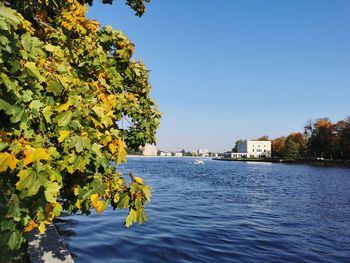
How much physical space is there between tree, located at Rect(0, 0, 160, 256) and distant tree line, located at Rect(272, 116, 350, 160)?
14154 cm

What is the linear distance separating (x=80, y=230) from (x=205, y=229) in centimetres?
664

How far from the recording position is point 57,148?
484cm

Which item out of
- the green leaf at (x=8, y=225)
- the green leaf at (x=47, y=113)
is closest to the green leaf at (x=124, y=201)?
the green leaf at (x=47, y=113)

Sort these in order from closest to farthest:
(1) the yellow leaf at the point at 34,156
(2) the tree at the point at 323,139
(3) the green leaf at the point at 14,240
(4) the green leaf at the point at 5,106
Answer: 1. (4) the green leaf at the point at 5,106
2. (1) the yellow leaf at the point at 34,156
3. (3) the green leaf at the point at 14,240
4. (2) the tree at the point at 323,139

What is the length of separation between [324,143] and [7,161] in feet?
505

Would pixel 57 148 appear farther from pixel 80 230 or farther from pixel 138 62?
pixel 80 230

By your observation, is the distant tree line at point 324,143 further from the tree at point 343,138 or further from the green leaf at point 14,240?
the green leaf at point 14,240

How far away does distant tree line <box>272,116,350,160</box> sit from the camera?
136725 millimetres

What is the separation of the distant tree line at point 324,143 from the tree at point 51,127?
464ft

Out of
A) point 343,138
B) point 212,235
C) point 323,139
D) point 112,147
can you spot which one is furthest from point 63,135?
point 323,139

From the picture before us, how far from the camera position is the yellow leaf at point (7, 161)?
12.2 feet

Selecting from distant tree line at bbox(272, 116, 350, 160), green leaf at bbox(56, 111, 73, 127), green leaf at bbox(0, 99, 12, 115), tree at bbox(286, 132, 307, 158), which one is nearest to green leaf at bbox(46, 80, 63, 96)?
green leaf at bbox(56, 111, 73, 127)

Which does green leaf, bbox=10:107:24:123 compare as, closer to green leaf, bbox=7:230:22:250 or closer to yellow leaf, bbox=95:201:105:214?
green leaf, bbox=7:230:22:250

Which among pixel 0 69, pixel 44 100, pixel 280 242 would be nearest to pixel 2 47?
pixel 0 69
